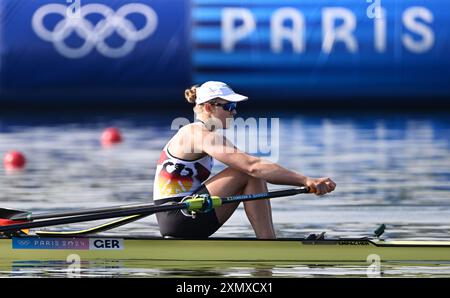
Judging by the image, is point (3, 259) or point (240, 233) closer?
point (3, 259)

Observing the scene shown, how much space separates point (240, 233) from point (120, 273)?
2066mm

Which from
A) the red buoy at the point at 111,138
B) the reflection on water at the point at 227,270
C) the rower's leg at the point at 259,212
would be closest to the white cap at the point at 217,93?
the rower's leg at the point at 259,212

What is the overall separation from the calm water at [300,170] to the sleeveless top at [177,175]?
0.52 metres

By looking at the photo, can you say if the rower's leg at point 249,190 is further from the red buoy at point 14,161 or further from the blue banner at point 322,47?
the blue banner at point 322,47

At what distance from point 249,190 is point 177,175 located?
0.48 meters

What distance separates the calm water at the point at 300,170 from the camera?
8.82m

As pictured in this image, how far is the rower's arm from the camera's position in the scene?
8.66 meters

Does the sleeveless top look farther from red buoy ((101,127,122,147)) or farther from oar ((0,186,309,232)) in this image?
red buoy ((101,127,122,147))

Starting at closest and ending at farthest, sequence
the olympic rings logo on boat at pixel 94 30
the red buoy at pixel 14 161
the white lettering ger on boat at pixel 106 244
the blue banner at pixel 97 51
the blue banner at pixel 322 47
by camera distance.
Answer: the white lettering ger on boat at pixel 106 244
the red buoy at pixel 14 161
the blue banner at pixel 322 47
the blue banner at pixel 97 51
the olympic rings logo on boat at pixel 94 30

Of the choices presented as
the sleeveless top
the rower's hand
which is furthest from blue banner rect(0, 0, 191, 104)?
the rower's hand

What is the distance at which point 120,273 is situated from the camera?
8.68 m

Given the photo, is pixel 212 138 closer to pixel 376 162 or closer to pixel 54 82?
pixel 376 162
